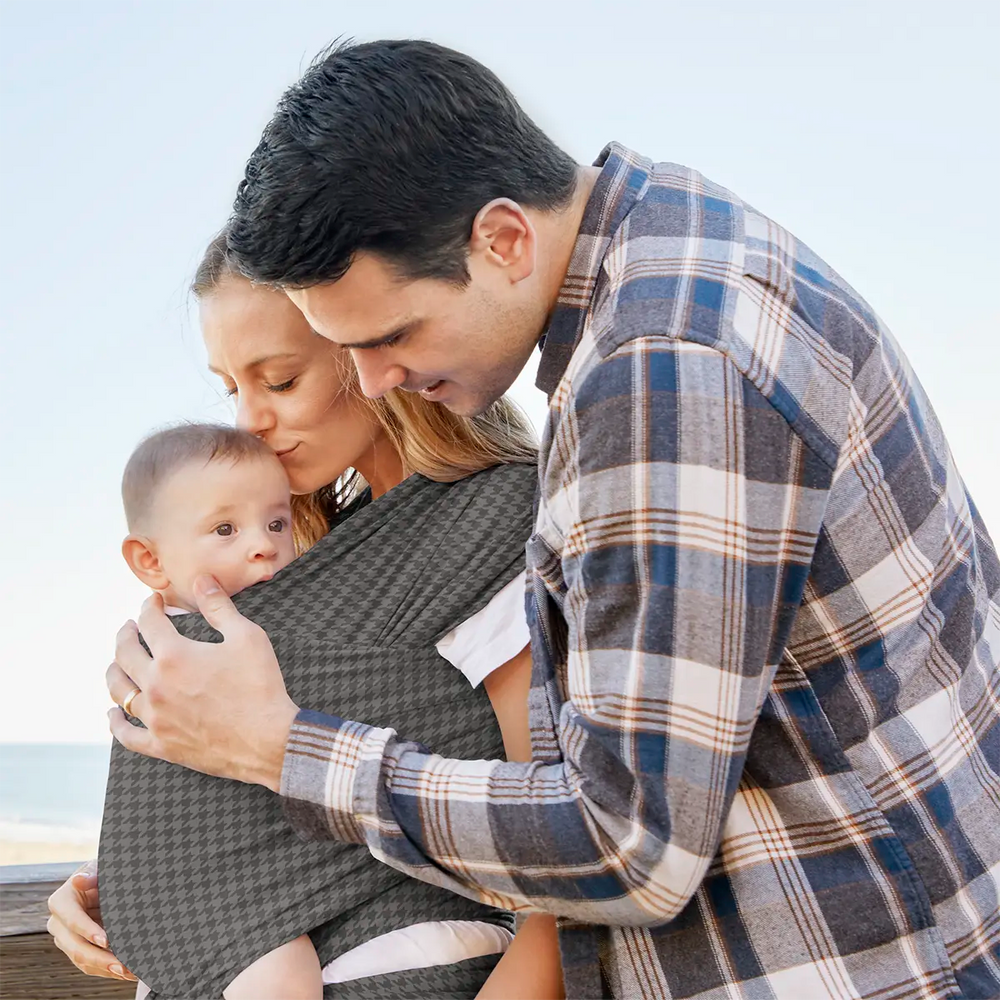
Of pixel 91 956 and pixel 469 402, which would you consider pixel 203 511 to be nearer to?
pixel 469 402

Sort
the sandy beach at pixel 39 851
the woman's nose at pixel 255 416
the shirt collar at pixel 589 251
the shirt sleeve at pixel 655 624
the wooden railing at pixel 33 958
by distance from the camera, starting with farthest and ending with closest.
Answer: the sandy beach at pixel 39 851 < the wooden railing at pixel 33 958 < the woman's nose at pixel 255 416 < the shirt collar at pixel 589 251 < the shirt sleeve at pixel 655 624

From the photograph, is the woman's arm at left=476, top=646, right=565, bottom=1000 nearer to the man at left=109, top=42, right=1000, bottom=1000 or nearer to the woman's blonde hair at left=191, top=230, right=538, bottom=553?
the man at left=109, top=42, right=1000, bottom=1000

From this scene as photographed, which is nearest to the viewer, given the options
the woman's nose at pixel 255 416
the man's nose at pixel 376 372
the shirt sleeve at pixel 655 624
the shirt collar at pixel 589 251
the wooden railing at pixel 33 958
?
the shirt sleeve at pixel 655 624

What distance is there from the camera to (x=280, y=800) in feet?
4.64

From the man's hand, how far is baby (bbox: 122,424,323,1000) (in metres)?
0.15

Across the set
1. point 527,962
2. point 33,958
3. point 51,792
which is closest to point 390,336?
point 527,962

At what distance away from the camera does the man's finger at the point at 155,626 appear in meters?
1.51

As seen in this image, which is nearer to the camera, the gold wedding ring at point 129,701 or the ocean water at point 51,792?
the gold wedding ring at point 129,701

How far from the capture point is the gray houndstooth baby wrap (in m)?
1.47

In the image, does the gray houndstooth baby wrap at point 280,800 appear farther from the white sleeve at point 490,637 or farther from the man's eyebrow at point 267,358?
the man's eyebrow at point 267,358

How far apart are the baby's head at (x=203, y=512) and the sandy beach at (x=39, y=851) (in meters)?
17.8

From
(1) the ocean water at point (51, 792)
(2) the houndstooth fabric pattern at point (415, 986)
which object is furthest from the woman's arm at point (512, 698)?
(1) the ocean water at point (51, 792)

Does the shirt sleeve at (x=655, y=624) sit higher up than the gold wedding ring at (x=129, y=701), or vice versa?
the shirt sleeve at (x=655, y=624)

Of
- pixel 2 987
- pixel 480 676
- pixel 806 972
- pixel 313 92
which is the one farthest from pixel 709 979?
pixel 2 987
